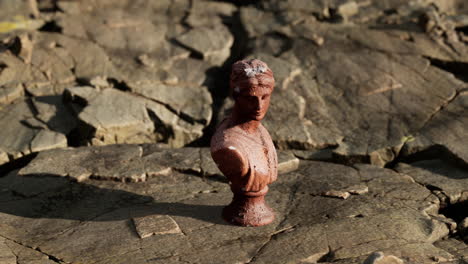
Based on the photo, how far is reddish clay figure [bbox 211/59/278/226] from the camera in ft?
12.3

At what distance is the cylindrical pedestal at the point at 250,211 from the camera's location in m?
4.00

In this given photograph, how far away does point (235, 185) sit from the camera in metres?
3.92

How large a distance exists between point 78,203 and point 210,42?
11.3ft

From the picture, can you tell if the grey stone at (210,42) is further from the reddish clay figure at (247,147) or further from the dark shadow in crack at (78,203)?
the reddish clay figure at (247,147)

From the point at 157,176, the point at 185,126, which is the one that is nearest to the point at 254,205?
the point at 157,176

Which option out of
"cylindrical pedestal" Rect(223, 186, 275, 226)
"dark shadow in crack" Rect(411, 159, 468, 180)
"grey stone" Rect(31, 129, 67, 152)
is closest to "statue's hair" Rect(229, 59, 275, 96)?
"cylindrical pedestal" Rect(223, 186, 275, 226)

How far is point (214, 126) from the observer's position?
19.8ft

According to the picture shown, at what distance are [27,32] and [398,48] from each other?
4748 millimetres

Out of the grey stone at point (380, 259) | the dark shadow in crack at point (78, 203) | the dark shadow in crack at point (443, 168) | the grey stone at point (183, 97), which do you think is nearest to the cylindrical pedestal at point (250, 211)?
the dark shadow in crack at point (78, 203)

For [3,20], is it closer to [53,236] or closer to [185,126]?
[185,126]

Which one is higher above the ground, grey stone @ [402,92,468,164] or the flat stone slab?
grey stone @ [402,92,468,164]

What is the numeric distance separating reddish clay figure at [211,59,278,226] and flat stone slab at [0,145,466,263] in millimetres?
144

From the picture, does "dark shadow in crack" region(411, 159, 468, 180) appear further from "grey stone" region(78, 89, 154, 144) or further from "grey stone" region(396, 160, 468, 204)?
"grey stone" region(78, 89, 154, 144)

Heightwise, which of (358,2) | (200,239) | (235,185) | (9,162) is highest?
(358,2)
